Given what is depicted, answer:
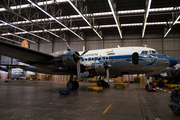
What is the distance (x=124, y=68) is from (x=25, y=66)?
35.0ft

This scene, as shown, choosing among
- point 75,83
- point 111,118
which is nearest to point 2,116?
point 111,118

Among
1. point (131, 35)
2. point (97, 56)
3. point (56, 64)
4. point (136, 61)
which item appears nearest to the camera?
point (56, 64)

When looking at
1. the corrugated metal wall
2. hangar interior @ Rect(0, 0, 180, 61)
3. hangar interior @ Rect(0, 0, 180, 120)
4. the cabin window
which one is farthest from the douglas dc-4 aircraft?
the corrugated metal wall

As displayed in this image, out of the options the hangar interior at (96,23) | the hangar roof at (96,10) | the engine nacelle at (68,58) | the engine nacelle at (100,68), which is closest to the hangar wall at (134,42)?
the hangar interior at (96,23)

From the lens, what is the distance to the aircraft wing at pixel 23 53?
806cm

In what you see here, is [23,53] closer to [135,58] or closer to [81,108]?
[81,108]

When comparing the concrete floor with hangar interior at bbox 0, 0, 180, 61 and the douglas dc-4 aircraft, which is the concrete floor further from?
hangar interior at bbox 0, 0, 180, 61

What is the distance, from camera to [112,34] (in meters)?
34.3

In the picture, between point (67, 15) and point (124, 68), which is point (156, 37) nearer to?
point (67, 15)

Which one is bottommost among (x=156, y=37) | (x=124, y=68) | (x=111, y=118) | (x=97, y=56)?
(x=111, y=118)

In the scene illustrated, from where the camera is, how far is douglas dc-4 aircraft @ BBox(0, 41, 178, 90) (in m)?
10.0

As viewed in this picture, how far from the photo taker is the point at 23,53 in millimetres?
9047

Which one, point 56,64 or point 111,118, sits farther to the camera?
point 56,64

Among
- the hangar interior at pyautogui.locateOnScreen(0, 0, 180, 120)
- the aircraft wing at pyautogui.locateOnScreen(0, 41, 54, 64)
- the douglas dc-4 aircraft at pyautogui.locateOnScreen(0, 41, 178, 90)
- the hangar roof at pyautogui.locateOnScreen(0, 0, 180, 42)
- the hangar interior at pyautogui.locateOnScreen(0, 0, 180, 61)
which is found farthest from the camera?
the hangar interior at pyautogui.locateOnScreen(0, 0, 180, 61)
